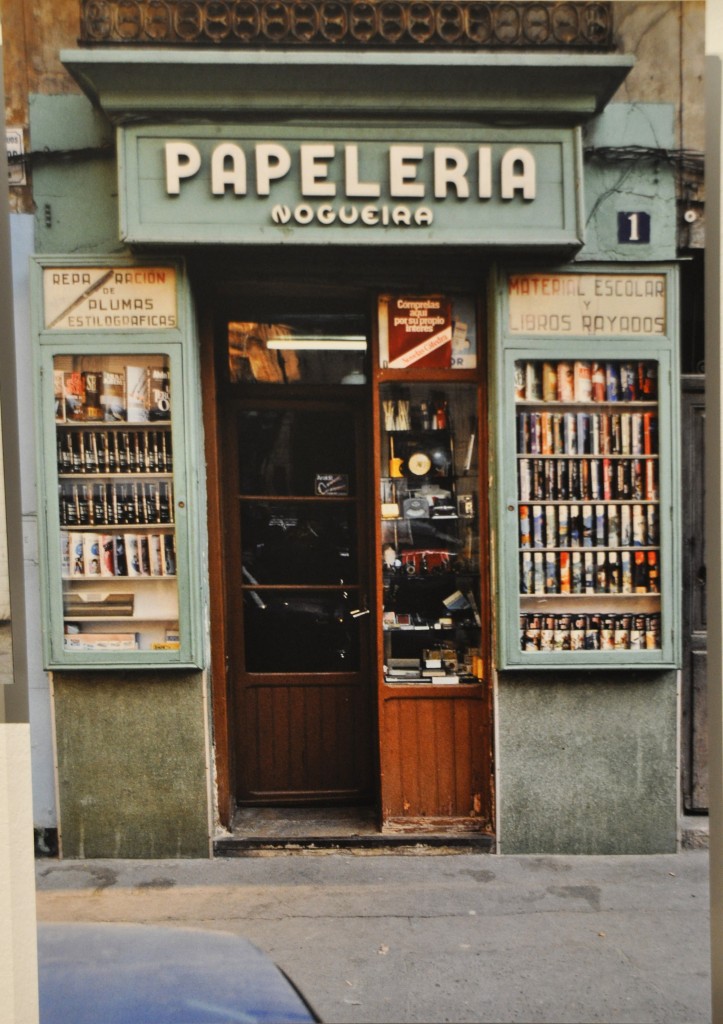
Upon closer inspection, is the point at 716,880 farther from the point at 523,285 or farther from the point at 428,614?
the point at 523,285

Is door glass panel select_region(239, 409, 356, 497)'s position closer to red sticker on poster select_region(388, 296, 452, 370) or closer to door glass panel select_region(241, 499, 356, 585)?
door glass panel select_region(241, 499, 356, 585)

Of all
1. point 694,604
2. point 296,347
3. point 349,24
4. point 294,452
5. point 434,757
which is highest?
point 349,24

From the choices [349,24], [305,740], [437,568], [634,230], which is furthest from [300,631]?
[349,24]

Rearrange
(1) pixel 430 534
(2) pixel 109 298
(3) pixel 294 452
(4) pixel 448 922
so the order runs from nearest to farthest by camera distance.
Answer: (4) pixel 448 922
(2) pixel 109 298
(1) pixel 430 534
(3) pixel 294 452

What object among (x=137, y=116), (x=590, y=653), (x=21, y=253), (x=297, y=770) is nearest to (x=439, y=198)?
(x=137, y=116)

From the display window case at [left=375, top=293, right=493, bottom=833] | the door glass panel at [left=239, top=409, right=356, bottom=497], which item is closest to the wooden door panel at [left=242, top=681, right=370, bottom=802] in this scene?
the display window case at [left=375, top=293, right=493, bottom=833]

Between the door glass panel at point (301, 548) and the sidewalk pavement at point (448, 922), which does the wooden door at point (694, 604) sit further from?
the door glass panel at point (301, 548)

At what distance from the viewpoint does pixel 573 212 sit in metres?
4.17

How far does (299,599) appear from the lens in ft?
15.8

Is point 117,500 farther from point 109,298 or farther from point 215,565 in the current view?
point 109,298

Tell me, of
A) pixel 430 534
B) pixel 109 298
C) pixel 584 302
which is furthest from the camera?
pixel 430 534

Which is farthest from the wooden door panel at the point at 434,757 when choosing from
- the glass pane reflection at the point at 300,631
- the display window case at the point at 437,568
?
the glass pane reflection at the point at 300,631

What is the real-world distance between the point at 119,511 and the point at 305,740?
1.93m

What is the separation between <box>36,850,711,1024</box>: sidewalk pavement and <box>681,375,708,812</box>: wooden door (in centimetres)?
50
